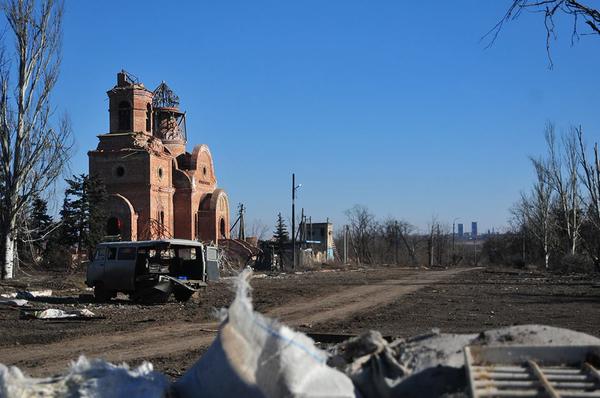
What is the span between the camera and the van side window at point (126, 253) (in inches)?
774

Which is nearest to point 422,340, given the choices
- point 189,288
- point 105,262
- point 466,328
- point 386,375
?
point 386,375

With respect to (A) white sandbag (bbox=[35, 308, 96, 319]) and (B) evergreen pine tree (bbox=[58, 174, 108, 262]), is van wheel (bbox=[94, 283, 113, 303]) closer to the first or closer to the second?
(A) white sandbag (bbox=[35, 308, 96, 319])

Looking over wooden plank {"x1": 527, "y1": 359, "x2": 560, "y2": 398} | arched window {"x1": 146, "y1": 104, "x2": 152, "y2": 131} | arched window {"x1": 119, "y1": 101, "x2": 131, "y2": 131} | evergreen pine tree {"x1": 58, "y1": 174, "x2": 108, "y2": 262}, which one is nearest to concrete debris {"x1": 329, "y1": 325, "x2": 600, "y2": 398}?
wooden plank {"x1": 527, "y1": 359, "x2": 560, "y2": 398}

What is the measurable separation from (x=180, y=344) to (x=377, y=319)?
18.3 feet

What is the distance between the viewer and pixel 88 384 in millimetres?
4148

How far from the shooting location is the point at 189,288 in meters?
19.7

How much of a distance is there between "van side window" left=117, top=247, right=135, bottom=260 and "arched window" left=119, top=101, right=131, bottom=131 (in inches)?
1201

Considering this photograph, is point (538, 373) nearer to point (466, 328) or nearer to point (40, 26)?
point (466, 328)

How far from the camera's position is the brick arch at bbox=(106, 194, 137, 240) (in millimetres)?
44250

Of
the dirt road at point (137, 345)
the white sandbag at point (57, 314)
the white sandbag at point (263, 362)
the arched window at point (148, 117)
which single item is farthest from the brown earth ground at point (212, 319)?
the arched window at point (148, 117)

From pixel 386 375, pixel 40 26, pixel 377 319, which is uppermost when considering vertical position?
pixel 40 26

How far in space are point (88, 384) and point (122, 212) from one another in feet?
137

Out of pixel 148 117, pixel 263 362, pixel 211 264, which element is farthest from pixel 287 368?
pixel 148 117

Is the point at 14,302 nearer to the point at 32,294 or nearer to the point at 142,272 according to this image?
the point at 32,294
